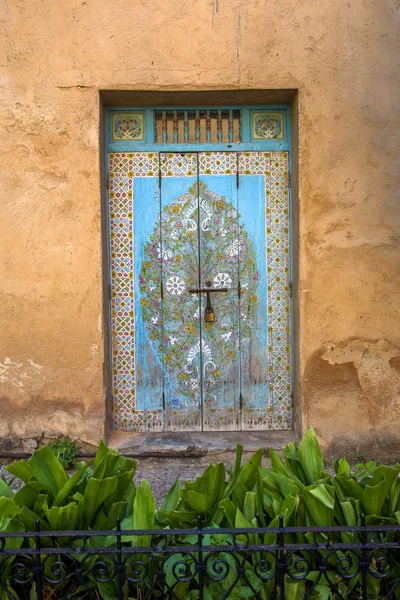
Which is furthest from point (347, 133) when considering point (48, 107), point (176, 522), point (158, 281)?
point (176, 522)

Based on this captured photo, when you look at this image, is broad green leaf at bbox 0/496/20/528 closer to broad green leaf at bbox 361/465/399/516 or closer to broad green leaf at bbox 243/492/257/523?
broad green leaf at bbox 243/492/257/523

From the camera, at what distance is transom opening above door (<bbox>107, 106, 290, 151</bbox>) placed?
4977 mm

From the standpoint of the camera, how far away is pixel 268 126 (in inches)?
198

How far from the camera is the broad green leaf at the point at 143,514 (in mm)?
2074

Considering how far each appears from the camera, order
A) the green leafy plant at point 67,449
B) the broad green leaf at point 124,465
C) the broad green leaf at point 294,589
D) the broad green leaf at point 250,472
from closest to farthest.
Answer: the broad green leaf at point 294,589, the broad green leaf at point 250,472, the broad green leaf at point 124,465, the green leafy plant at point 67,449

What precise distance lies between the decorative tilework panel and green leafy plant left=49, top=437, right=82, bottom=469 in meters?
2.27

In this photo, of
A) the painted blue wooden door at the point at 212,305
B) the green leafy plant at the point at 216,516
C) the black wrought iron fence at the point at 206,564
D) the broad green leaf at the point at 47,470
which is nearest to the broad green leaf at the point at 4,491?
the green leafy plant at the point at 216,516

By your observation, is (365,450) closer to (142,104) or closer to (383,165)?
(383,165)

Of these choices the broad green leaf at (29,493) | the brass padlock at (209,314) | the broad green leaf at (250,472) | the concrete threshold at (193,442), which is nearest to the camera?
the broad green leaf at (29,493)

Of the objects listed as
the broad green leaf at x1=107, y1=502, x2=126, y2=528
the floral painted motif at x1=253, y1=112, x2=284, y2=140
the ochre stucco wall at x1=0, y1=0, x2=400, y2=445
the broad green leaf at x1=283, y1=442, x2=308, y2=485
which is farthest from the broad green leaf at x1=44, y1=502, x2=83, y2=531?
the floral painted motif at x1=253, y1=112, x2=284, y2=140

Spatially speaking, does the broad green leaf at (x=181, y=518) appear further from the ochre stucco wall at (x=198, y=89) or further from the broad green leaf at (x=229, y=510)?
the ochre stucco wall at (x=198, y=89)

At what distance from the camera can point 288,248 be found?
504 cm

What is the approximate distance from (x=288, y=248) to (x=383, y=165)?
91 centimetres

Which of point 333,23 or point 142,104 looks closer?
point 333,23
